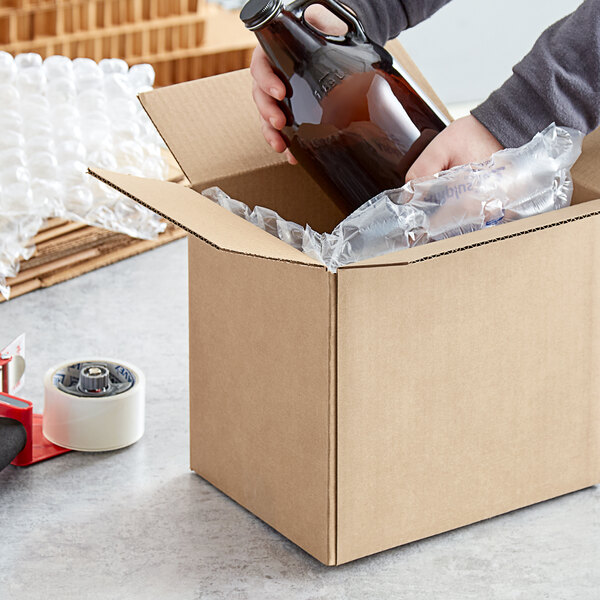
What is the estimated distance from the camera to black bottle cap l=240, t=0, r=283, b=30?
101 centimetres

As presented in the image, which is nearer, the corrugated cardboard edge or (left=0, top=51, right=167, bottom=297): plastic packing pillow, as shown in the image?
the corrugated cardboard edge

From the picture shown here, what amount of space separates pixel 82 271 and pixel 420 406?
898mm

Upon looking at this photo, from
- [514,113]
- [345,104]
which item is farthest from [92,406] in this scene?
[514,113]

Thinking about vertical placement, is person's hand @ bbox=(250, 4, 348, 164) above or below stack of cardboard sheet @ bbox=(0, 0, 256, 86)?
below

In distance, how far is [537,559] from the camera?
3.50 feet

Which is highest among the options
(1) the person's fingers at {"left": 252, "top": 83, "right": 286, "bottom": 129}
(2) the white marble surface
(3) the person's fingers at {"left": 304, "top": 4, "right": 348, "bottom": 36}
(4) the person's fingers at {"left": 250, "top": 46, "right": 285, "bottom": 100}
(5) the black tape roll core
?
(3) the person's fingers at {"left": 304, "top": 4, "right": 348, "bottom": 36}

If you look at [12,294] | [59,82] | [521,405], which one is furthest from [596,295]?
[59,82]

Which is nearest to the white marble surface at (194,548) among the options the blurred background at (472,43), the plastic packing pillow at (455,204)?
the plastic packing pillow at (455,204)

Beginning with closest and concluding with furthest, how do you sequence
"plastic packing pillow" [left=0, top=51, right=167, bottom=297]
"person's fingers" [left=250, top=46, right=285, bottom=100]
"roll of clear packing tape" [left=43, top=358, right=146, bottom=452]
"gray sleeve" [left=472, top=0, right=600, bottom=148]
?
"gray sleeve" [left=472, top=0, right=600, bottom=148] → "person's fingers" [left=250, top=46, right=285, bottom=100] → "roll of clear packing tape" [left=43, top=358, right=146, bottom=452] → "plastic packing pillow" [left=0, top=51, right=167, bottom=297]

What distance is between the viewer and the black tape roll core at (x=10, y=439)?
1.13 metres

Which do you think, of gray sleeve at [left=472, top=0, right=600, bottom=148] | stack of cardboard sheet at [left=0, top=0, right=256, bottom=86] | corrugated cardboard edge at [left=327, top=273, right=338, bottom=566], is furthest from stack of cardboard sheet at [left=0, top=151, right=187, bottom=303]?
gray sleeve at [left=472, top=0, right=600, bottom=148]

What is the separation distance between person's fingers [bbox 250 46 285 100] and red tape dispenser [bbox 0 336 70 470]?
432 mm

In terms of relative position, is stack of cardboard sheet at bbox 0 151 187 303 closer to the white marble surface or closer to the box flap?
the white marble surface

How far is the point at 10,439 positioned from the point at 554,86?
0.66 metres
